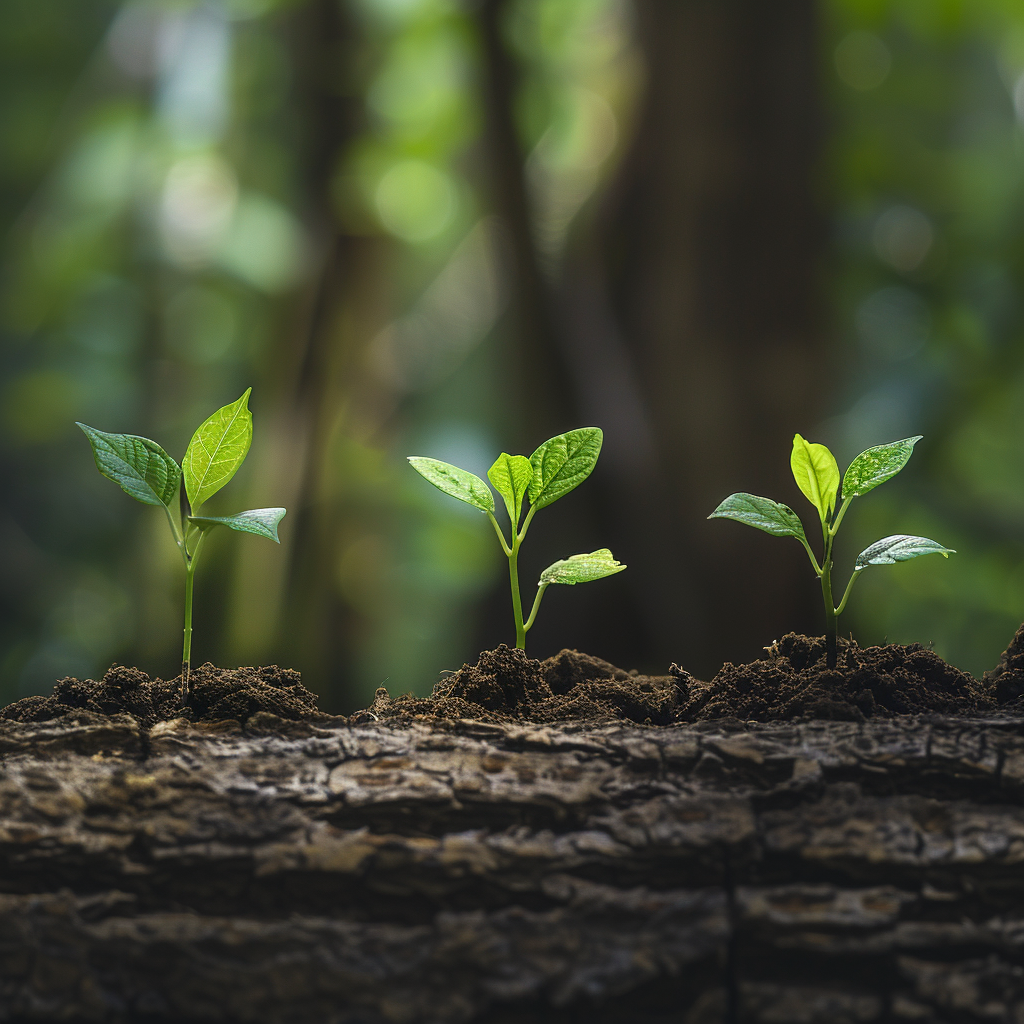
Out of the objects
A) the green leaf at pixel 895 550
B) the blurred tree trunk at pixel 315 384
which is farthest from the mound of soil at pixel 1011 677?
the blurred tree trunk at pixel 315 384

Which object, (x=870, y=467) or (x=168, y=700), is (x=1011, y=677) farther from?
(x=168, y=700)

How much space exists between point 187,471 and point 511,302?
113 centimetres

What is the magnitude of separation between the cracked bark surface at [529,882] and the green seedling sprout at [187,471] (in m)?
0.15

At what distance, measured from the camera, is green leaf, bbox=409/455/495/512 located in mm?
581

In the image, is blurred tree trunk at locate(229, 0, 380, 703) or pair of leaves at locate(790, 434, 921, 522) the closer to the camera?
pair of leaves at locate(790, 434, 921, 522)

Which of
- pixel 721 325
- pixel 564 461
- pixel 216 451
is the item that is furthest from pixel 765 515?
pixel 721 325

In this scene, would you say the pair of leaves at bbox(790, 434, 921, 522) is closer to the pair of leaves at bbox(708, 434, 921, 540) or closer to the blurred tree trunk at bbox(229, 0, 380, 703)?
the pair of leaves at bbox(708, 434, 921, 540)

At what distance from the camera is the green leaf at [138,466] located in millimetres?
523

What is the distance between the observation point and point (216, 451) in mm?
552

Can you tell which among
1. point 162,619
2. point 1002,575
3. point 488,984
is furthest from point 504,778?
point 1002,575

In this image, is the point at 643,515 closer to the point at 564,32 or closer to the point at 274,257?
the point at 274,257

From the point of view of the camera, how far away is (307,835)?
424 millimetres

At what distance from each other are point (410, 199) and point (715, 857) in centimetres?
169

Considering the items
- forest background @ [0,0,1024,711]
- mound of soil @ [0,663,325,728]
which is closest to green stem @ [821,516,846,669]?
mound of soil @ [0,663,325,728]
